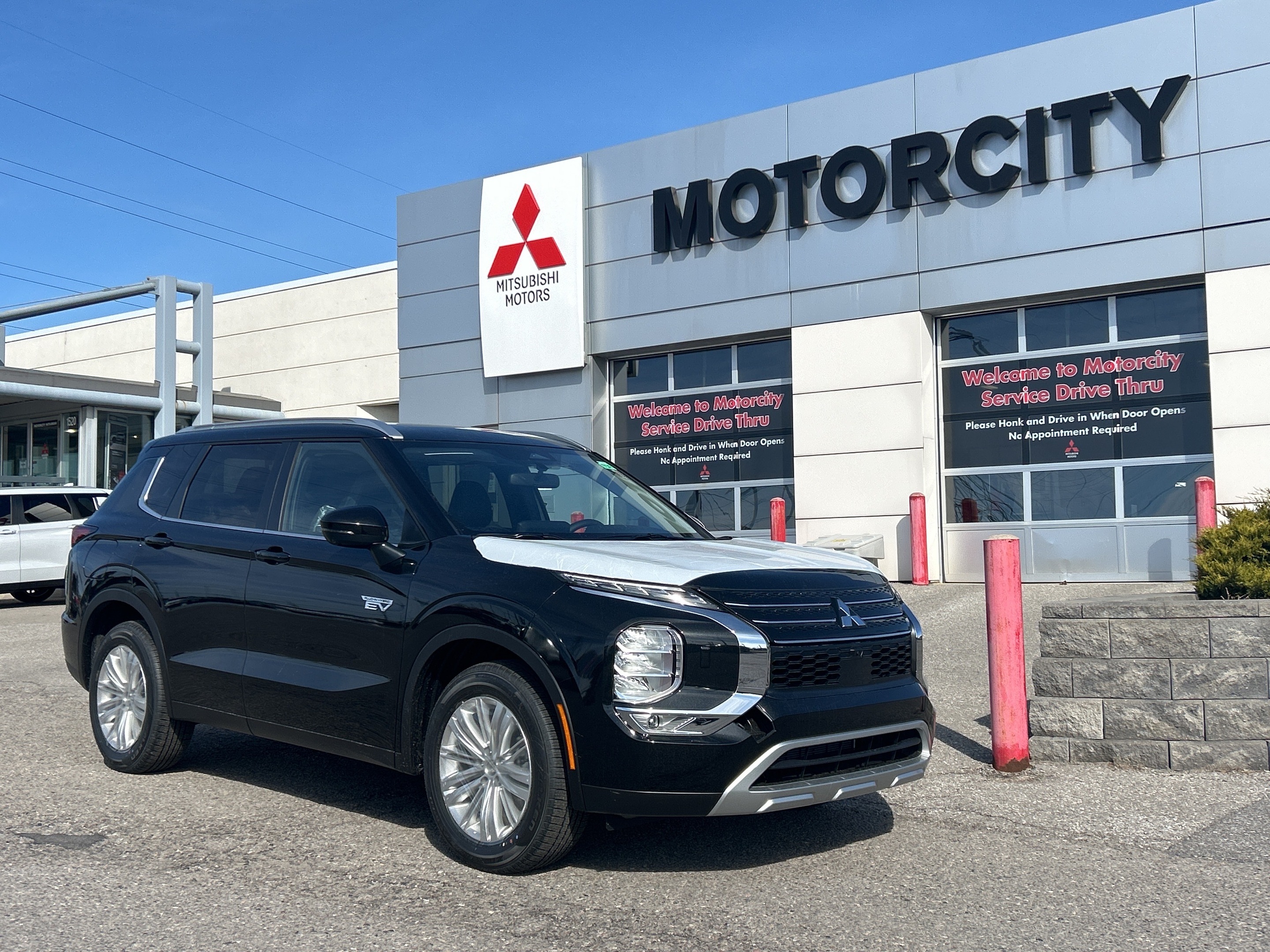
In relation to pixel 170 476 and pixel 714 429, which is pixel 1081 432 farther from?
pixel 170 476

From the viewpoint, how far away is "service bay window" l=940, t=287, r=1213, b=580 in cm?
1511

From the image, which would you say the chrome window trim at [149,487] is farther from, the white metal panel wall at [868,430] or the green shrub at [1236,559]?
the white metal panel wall at [868,430]

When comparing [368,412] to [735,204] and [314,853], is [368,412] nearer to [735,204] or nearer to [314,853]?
[735,204]

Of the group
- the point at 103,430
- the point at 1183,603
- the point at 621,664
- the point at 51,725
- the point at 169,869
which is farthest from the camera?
the point at 103,430

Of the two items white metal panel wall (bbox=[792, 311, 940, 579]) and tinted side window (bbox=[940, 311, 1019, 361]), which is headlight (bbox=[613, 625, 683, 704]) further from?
tinted side window (bbox=[940, 311, 1019, 361])

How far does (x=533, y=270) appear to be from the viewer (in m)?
20.5

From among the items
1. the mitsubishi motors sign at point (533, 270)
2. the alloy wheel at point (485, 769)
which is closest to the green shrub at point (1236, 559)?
the alloy wheel at point (485, 769)

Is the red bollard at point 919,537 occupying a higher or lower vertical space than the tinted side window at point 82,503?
lower

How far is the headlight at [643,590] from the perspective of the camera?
456cm

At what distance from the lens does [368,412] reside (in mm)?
32750

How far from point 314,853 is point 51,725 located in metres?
3.98

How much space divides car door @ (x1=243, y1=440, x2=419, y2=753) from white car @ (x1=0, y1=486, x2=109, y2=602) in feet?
44.7

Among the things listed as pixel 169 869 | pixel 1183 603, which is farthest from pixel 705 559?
pixel 1183 603

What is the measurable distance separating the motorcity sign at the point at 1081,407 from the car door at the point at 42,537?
13.0 meters
